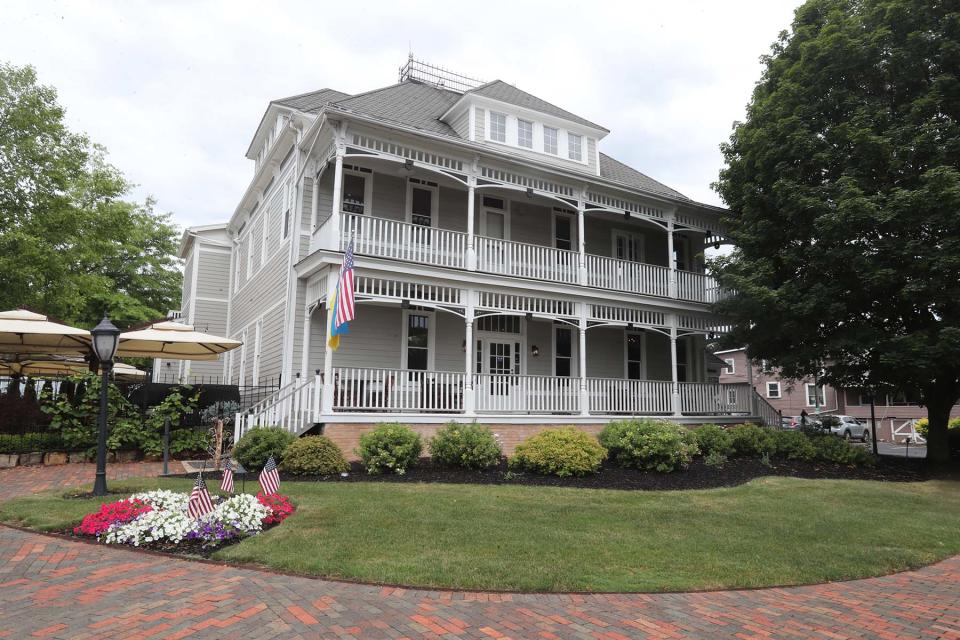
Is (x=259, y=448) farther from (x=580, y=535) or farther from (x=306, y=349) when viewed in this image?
(x=580, y=535)

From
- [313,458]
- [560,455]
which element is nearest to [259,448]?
[313,458]

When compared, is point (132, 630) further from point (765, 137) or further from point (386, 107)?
point (765, 137)

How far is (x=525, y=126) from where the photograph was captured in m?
18.0

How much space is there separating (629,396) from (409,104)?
10.4m

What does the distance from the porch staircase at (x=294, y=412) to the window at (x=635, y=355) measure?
1075 centimetres

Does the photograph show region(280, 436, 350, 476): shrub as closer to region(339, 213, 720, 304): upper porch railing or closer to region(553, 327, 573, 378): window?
region(339, 213, 720, 304): upper porch railing

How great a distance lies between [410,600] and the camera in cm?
487

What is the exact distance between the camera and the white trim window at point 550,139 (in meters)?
18.3

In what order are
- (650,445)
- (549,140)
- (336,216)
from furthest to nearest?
(549,140) < (336,216) < (650,445)

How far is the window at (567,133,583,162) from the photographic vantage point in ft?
61.2

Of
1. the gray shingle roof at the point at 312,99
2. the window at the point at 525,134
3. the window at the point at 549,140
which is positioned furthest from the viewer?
the gray shingle roof at the point at 312,99

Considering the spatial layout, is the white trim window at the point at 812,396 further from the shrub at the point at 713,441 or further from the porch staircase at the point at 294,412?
the porch staircase at the point at 294,412

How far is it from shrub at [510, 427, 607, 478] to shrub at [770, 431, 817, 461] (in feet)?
16.3

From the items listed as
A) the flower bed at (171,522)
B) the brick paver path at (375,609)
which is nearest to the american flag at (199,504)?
the flower bed at (171,522)
